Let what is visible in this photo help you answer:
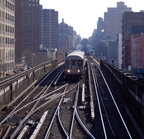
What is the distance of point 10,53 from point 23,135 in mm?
49303

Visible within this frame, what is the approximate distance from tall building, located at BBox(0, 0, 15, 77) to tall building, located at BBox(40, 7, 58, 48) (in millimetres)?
99100

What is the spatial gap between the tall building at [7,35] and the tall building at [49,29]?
99.1m

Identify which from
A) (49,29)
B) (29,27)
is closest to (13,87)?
(29,27)

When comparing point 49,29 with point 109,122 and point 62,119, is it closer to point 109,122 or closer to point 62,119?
point 62,119

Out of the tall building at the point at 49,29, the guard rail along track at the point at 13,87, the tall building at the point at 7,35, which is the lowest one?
the guard rail along track at the point at 13,87

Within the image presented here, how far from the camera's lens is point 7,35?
57844 mm

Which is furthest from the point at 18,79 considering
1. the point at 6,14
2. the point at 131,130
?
the point at 6,14

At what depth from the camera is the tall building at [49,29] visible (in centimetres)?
16400

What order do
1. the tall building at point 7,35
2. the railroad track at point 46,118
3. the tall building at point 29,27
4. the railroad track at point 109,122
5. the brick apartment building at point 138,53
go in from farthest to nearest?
the tall building at point 29,27
the brick apartment building at point 138,53
the tall building at point 7,35
the railroad track at point 109,122
the railroad track at point 46,118

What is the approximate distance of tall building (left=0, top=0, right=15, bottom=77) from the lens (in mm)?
53406

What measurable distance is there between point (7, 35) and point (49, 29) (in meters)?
110

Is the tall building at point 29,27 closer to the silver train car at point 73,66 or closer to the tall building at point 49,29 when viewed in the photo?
the tall building at point 49,29

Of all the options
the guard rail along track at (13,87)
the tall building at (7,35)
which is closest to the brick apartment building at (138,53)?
the tall building at (7,35)

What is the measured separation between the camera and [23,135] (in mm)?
11633
